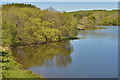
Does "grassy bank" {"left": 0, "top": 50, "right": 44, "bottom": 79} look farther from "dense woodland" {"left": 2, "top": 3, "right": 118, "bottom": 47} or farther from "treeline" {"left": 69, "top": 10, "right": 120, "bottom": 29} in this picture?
"treeline" {"left": 69, "top": 10, "right": 120, "bottom": 29}

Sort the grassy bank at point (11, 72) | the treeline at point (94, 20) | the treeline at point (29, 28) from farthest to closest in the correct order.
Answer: the treeline at point (94, 20), the treeline at point (29, 28), the grassy bank at point (11, 72)

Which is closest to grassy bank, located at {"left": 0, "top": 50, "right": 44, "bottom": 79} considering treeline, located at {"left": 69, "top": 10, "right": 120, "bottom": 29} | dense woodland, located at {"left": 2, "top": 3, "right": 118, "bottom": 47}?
dense woodland, located at {"left": 2, "top": 3, "right": 118, "bottom": 47}

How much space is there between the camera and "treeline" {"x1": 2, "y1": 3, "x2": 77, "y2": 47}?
78.6 ft

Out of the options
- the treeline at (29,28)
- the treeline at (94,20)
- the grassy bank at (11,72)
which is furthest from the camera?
the treeline at (94,20)

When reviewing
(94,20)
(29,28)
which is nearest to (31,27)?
(29,28)

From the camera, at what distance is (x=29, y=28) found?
25.9 metres

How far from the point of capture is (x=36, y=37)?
27.0 metres

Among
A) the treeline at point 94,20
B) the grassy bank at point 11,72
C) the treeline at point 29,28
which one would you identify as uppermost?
the treeline at point 94,20

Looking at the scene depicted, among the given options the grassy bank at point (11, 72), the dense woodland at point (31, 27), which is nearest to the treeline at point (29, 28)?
the dense woodland at point (31, 27)

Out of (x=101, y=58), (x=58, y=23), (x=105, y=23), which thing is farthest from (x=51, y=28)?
(x=105, y=23)

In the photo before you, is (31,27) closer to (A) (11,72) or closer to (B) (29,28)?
(B) (29,28)

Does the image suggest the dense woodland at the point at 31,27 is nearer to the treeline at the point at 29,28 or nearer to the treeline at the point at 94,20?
the treeline at the point at 29,28

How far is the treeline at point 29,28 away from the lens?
23953 mm

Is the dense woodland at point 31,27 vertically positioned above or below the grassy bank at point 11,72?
above
